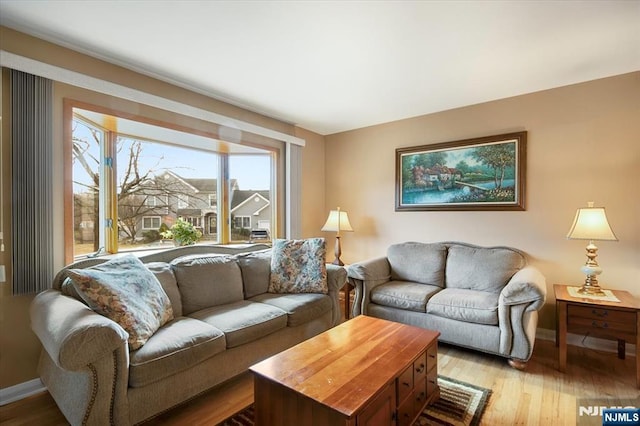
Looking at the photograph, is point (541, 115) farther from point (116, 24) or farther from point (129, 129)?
point (129, 129)

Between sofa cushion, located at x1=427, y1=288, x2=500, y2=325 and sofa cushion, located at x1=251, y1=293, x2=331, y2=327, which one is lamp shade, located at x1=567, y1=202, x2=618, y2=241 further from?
sofa cushion, located at x1=251, y1=293, x2=331, y2=327

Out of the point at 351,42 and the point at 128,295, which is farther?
the point at 351,42

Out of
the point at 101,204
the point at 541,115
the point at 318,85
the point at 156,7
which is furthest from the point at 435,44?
the point at 101,204

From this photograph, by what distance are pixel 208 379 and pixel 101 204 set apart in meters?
1.85

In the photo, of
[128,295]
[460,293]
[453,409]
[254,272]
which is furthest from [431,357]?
[128,295]

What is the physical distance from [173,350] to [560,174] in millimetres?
3583

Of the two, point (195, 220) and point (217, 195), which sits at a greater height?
point (217, 195)

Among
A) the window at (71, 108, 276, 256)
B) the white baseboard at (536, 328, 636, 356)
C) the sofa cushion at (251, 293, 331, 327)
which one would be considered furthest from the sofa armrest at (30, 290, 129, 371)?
the white baseboard at (536, 328, 636, 356)

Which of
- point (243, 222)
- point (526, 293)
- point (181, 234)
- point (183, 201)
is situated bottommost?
point (526, 293)

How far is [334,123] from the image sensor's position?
413 cm

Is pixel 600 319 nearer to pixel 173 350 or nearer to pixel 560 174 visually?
pixel 560 174

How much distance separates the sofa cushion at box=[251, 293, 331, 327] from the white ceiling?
1.99m

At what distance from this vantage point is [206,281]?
2578 millimetres

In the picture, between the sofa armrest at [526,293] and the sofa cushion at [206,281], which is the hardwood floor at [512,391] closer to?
the sofa armrest at [526,293]
